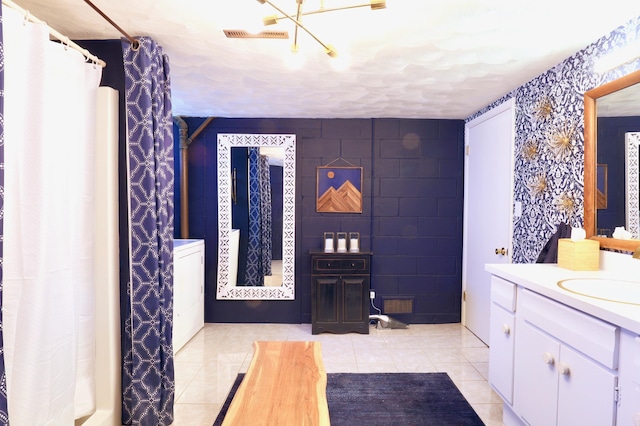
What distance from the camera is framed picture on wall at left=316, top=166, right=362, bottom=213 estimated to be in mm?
3846

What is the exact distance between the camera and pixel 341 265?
141 inches

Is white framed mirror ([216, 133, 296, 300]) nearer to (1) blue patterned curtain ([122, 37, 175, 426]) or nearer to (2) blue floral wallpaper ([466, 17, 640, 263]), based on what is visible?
(1) blue patterned curtain ([122, 37, 175, 426])

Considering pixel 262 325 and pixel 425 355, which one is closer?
pixel 425 355

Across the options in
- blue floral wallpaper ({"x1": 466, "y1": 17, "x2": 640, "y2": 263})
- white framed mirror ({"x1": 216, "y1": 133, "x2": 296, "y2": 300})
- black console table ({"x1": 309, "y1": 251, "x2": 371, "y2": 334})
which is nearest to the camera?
blue floral wallpaper ({"x1": 466, "y1": 17, "x2": 640, "y2": 263})

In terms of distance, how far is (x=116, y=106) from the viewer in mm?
2039

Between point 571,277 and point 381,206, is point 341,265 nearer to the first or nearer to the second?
point 381,206

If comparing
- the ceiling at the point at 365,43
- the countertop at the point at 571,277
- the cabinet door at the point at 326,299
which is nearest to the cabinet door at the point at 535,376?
the countertop at the point at 571,277

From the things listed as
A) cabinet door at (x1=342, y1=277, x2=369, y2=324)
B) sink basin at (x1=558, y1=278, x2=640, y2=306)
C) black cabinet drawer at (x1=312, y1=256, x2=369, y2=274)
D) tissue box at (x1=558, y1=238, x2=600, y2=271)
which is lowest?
cabinet door at (x1=342, y1=277, x2=369, y2=324)

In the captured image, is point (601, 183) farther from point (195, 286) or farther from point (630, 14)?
point (195, 286)

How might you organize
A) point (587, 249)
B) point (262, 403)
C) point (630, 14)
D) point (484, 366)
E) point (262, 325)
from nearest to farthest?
point (262, 403) < point (630, 14) < point (587, 249) < point (484, 366) < point (262, 325)

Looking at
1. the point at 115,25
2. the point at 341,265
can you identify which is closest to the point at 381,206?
the point at 341,265

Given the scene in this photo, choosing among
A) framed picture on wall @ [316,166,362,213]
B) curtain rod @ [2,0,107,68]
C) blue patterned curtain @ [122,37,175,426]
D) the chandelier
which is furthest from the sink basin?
curtain rod @ [2,0,107,68]

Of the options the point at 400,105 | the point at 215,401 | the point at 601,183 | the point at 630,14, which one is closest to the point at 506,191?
the point at 601,183

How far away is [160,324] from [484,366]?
2.61 meters
